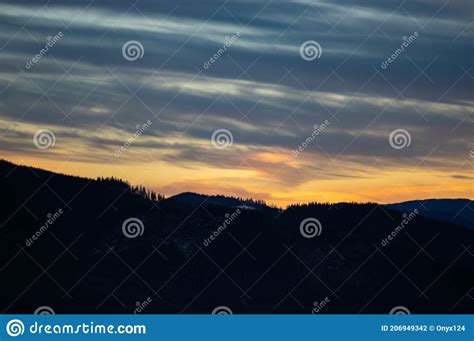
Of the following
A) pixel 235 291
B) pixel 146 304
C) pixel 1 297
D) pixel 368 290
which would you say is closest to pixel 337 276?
pixel 368 290

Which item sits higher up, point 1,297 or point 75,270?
point 75,270

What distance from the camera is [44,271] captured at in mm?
191625

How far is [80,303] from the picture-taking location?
170 metres

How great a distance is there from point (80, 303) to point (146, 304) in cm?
1915

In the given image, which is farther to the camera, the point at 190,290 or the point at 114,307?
the point at 190,290
